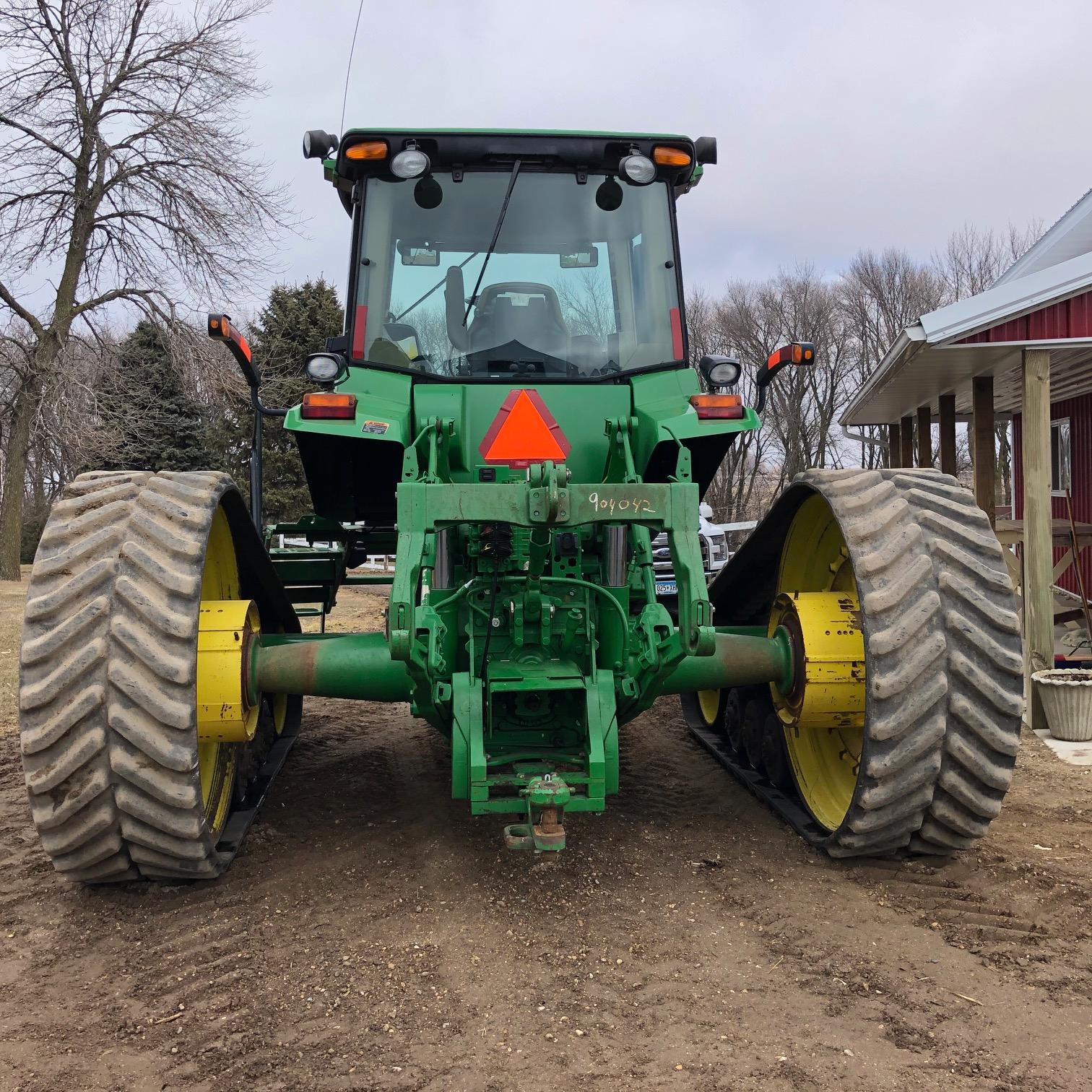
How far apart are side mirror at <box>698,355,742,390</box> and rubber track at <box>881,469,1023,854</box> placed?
1.18 meters

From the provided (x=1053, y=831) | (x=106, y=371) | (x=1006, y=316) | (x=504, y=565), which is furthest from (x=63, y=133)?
(x=1053, y=831)

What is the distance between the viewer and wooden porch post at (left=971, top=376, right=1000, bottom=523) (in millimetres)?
9781

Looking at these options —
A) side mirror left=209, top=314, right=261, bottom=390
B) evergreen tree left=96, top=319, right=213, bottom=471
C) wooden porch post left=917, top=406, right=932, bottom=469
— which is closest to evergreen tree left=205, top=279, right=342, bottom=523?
evergreen tree left=96, top=319, right=213, bottom=471

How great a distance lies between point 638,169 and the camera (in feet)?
14.6

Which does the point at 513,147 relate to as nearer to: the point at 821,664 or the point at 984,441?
the point at 821,664

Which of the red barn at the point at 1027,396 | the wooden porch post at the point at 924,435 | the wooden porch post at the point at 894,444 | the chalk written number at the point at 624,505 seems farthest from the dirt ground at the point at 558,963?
the wooden porch post at the point at 894,444

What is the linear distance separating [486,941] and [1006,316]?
22.7ft

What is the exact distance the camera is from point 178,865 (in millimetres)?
3549

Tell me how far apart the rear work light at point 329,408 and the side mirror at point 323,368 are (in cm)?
12

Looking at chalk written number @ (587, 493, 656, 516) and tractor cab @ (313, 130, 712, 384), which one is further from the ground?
tractor cab @ (313, 130, 712, 384)

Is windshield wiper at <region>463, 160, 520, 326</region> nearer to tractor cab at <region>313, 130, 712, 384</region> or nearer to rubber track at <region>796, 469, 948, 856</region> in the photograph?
tractor cab at <region>313, 130, 712, 384</region>

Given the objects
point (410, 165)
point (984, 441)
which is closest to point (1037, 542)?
point (984, 441)

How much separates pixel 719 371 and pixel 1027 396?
4.51m

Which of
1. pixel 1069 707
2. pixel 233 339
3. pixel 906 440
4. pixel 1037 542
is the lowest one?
pixel 1069 707
